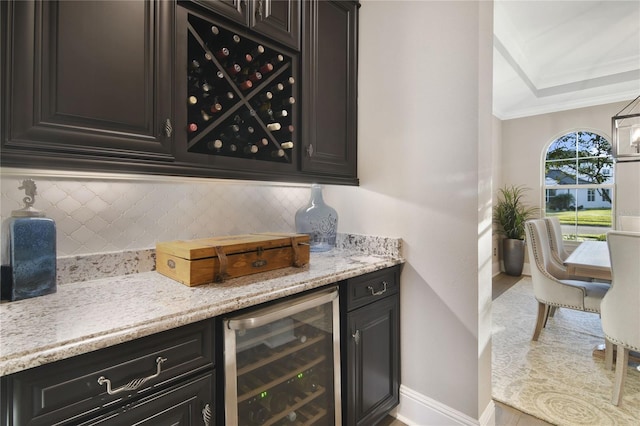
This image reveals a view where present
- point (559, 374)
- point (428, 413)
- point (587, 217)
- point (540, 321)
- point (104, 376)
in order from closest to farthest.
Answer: point (104, 376)
point (428, 413)
point (559, 374)
point (540, 321)
point (587, 217)

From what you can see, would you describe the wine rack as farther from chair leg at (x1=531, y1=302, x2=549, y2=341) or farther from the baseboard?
chair leg at (x1=531, y1=302, x2=549, y2=341)

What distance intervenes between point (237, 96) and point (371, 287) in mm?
1172

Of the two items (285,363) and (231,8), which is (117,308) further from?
(231,8)

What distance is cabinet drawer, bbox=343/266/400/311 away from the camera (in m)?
1.52

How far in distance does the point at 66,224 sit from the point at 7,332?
0.60m

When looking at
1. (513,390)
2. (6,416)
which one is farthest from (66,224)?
(513,390)

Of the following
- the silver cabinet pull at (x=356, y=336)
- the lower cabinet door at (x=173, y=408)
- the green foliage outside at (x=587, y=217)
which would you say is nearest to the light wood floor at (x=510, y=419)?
the silver cabinet pull at (x=356, y=336)

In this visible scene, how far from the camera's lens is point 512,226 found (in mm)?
5223

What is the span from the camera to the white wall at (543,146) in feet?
14.7

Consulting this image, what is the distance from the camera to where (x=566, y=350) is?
268 cm

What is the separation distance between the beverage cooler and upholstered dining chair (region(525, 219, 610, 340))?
236cm

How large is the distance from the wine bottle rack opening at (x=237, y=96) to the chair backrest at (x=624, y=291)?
2141 millimetres

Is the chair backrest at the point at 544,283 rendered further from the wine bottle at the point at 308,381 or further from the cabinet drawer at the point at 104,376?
the cabinet drawer at the point at 104,376

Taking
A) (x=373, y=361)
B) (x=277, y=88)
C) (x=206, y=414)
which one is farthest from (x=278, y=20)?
(x=373, y=361)
